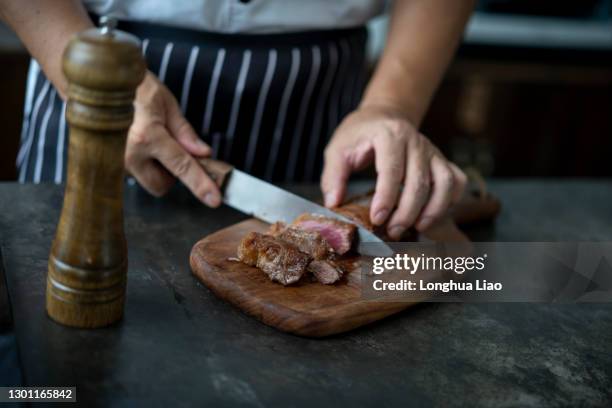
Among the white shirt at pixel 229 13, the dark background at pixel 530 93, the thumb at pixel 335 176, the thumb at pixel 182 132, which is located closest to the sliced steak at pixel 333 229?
the thumb at pixel 335 176

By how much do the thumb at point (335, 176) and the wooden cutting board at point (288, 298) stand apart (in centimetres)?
26

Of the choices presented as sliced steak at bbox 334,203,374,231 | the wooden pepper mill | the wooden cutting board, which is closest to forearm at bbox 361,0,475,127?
sliced steak at bbox 334,203,374,231

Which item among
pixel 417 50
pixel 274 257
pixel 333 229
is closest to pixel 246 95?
pixel 417 50

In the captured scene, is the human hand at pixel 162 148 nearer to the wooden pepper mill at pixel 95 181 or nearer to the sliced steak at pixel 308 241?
the sliced steak at pixel 308 241

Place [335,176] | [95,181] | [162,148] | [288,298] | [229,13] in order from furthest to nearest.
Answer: [229,13]
[335,176]
[162,148]
[288,298]
[95,181]

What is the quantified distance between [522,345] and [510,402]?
0.19 meters

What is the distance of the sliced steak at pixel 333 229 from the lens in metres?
1.49

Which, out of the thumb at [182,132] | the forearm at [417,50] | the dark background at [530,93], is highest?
the forearm at [417,50]

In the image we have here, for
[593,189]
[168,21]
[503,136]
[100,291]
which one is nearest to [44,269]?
[100,291]

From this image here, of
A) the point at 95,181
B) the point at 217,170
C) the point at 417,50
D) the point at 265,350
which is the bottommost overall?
the point at 265,350

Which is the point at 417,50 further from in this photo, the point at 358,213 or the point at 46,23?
the point at 46,23

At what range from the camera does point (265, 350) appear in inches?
47.0

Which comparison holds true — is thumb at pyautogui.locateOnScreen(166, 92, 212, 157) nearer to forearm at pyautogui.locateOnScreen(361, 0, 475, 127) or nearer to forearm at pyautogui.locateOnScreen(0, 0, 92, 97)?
forearm at pyautogui.locateOnScreen(0, 0, 92, 97)

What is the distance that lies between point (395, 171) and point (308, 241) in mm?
294
